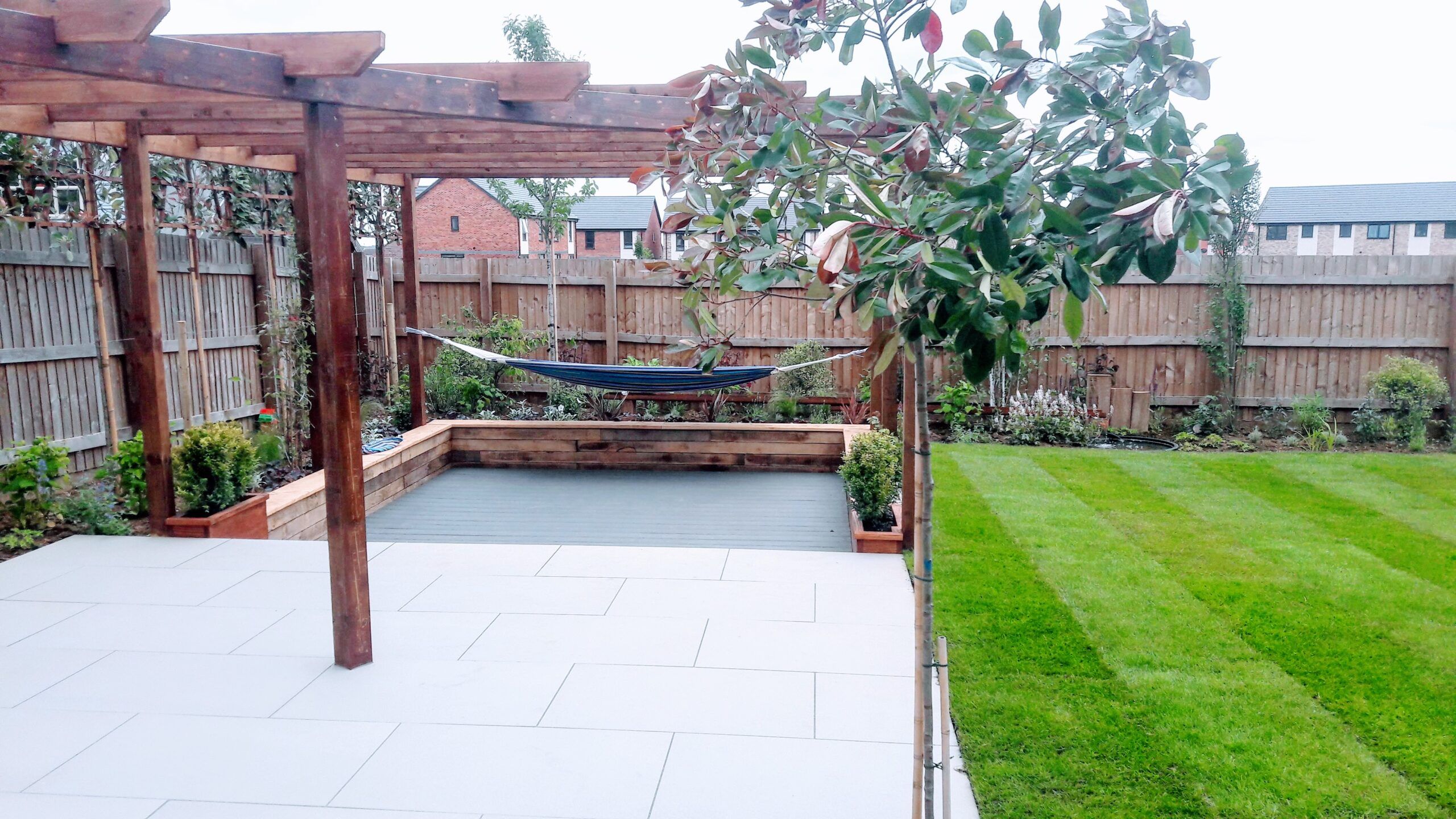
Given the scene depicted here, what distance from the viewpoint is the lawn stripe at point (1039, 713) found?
229 centimetres

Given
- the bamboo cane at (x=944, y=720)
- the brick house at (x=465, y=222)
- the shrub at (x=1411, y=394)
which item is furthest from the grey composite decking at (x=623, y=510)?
the brick house at (x=465, y=222)

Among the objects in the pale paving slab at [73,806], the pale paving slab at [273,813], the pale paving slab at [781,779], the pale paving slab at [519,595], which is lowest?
the pale paving slab at [781,779]

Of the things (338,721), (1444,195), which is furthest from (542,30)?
(1444,195)

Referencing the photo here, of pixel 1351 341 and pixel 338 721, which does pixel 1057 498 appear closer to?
pixel 1351 341

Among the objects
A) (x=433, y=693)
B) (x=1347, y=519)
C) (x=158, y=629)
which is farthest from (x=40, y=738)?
(x=1347, y=519)

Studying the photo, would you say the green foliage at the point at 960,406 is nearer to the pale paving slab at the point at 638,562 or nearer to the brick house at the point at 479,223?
the pale paving slab at the point at 638,562

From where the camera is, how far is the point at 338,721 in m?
2.65

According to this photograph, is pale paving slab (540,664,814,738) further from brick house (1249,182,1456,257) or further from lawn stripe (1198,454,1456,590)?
brick house (1249,182,1456,257)

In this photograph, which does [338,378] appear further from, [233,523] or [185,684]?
[233,523]

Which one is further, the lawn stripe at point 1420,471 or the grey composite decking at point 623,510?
the lawn stripe at point 1420,471

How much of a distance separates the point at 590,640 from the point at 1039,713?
1.45 meters

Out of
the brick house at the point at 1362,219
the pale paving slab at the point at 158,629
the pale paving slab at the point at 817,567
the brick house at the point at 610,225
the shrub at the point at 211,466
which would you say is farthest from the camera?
the brick house at the point at 610,225

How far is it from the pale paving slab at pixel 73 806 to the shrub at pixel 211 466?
7.74 ft

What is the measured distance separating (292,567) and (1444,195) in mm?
32868
